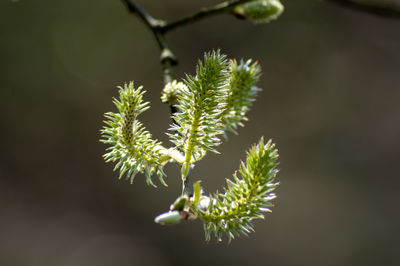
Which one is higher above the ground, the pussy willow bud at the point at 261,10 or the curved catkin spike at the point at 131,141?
the pussy willow bud at the point at 261,10

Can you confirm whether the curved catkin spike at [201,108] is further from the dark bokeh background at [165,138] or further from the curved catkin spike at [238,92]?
the dark bokeh background at [165,138]

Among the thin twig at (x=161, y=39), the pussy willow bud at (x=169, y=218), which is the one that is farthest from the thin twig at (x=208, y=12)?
the pussy willow bud at (x=169, y=218)

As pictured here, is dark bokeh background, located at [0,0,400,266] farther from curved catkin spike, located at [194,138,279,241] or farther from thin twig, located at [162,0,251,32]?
curved catkin spike, located at [194,138,279,241]
